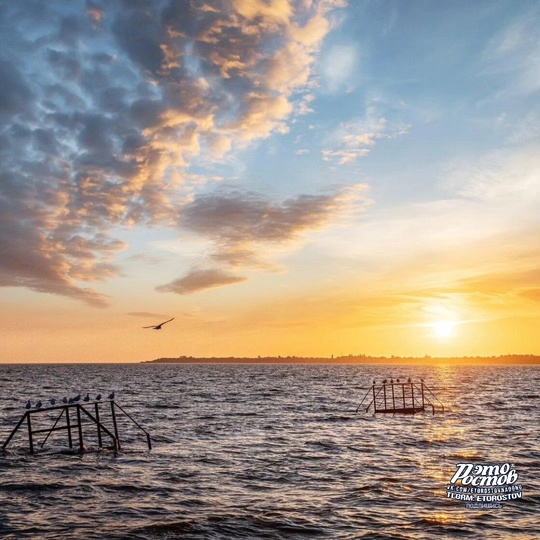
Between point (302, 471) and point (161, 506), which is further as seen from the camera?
point (302, 471)

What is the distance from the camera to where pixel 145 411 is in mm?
68938

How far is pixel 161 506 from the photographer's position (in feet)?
82.6

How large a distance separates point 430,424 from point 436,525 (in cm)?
3674

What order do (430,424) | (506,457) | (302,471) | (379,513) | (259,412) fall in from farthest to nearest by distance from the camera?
(259,412)
(430,424)
(506,457)
(302,471)
(379,513)

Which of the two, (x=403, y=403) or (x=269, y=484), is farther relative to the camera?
(x=403, y=403)

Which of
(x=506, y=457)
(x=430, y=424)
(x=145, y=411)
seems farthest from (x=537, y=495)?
(x=145, y=411)

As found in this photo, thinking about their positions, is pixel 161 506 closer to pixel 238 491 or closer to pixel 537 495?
pixel 238 491

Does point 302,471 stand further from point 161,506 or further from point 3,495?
point 3,495

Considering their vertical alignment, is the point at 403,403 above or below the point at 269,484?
below

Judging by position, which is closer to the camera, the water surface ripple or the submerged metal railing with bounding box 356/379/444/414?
the water surface ripple

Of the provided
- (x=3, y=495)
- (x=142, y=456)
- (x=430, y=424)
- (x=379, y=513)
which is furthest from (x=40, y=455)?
(x=430, y=424)

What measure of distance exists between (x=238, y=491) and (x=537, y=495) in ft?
49.9

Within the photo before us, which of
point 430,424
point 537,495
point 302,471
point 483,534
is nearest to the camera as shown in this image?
point 483,534

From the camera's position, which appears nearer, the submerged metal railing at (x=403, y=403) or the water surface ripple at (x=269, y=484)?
the water surface ripple at (x=269, y=484)
